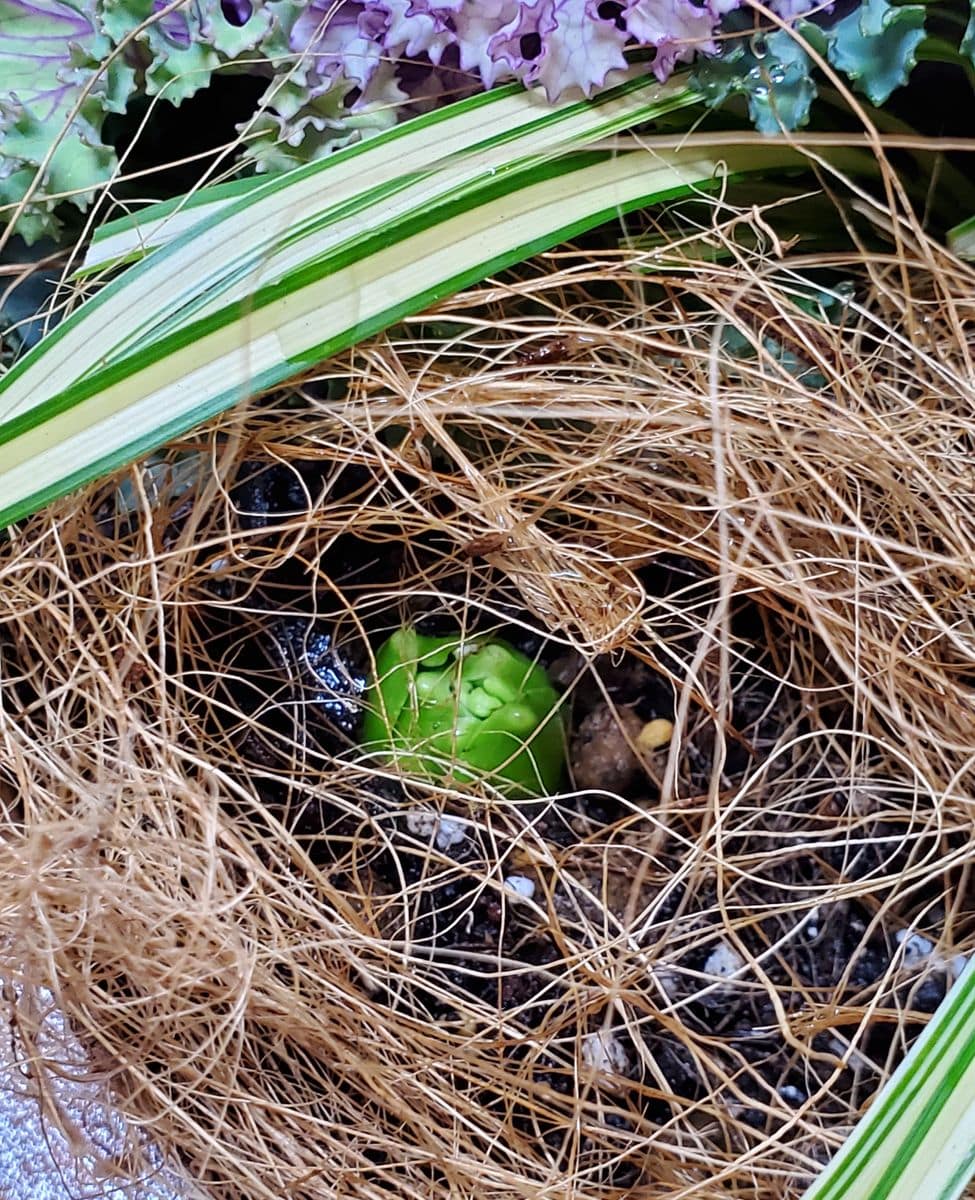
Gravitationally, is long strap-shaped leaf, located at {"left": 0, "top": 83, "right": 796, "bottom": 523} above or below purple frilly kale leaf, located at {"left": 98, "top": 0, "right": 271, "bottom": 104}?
below

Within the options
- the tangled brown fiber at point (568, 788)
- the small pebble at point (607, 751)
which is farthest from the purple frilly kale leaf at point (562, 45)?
the small pebble at point (607, 751)

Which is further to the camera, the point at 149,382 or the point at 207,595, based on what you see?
the point at 207,595

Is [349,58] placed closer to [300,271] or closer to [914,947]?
[300,271]

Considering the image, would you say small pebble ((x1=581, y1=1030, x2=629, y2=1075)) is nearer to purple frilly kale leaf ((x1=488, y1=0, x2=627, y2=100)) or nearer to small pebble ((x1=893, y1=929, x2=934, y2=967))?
small pebble ((x1=893, y1=929, x2=934, y2=967))

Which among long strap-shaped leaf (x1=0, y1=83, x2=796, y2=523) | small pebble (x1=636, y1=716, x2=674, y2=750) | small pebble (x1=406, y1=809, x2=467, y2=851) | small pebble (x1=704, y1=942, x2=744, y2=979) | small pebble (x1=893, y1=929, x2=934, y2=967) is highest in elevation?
long strap-shaped leaf (x1=0, y1=83, x2=796, y2=523)

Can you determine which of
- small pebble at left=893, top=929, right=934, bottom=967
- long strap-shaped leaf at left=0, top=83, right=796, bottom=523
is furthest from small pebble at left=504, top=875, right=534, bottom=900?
long strap-shaped leaf at left=0, top=83, right=796, bottom=523

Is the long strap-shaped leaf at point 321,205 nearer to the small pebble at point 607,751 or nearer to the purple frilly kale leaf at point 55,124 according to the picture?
the purple frilly kale leaf at point 55,124

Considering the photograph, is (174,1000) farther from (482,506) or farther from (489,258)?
(489,258)

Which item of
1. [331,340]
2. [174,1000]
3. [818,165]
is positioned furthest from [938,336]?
[174,1000]
